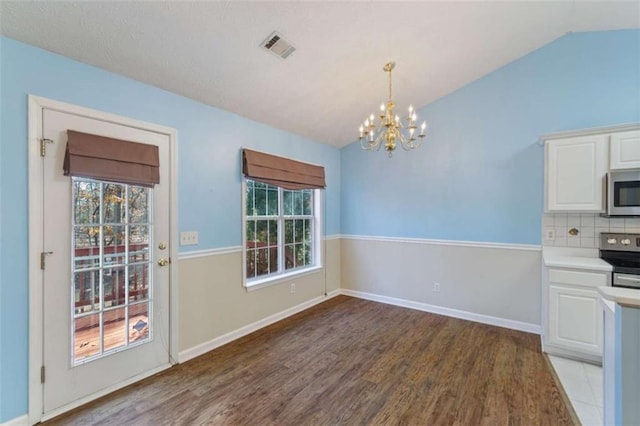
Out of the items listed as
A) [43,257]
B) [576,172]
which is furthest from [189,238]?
[576,172]

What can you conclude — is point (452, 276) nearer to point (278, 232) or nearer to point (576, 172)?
point (576, 172)

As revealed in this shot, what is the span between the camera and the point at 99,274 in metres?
2.26

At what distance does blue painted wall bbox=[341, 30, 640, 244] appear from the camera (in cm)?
309

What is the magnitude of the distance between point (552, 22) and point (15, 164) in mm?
4772

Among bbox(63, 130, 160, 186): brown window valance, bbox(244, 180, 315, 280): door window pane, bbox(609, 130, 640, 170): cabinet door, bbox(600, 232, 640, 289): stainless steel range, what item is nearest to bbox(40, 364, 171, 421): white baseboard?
bbox(244, 180, 315, 280): door window pane

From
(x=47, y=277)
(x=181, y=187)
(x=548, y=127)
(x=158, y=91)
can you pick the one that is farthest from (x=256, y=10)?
(x=548, y=127)

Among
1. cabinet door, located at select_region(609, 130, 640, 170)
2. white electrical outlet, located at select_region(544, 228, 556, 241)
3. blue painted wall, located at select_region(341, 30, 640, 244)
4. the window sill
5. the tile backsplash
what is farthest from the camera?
the window sill

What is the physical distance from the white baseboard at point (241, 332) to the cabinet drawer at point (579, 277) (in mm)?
2925

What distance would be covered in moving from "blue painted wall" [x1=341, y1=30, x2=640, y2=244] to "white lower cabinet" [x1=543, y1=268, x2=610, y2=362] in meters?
0.73

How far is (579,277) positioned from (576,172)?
40.4 inches

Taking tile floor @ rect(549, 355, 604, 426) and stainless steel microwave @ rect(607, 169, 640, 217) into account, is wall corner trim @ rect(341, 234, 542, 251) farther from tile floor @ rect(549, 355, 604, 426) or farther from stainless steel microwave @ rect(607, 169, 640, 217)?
tile floor @ rect(549, 355, 604, 426)

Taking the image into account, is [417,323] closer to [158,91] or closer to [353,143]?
[353,143]

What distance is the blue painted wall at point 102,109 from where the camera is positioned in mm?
1849

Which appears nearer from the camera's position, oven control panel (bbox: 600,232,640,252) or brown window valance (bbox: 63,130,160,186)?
brown window valance (bbox: 63,130,160,186)
